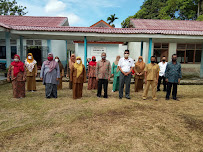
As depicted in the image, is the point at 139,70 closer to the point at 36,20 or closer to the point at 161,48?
the point at 161,48

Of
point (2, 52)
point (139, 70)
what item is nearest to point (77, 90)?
point (139, 70)

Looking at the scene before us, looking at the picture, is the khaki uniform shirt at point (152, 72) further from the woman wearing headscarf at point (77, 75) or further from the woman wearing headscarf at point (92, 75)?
the woman wearing headscarf at point (92, 75)

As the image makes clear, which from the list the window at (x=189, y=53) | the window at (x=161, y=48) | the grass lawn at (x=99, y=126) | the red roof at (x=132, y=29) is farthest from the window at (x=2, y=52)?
the window at (x=189, y=53)

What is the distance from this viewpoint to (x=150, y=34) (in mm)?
8680

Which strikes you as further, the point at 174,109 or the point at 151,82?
the point at 151,82

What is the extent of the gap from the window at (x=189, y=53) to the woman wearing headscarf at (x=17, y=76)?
11.9 m

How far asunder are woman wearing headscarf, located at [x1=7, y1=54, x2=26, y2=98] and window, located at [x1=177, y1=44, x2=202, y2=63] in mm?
11944

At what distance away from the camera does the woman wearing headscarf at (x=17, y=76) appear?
509 centimetres

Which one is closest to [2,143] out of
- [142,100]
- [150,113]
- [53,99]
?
[53,99]

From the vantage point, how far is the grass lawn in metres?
2.50

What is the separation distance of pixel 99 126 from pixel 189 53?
12.6 metres

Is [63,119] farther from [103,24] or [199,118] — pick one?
[103,24]

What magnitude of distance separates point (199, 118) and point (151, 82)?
1.81 m

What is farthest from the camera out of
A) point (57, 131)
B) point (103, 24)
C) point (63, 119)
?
point (103, 24)
